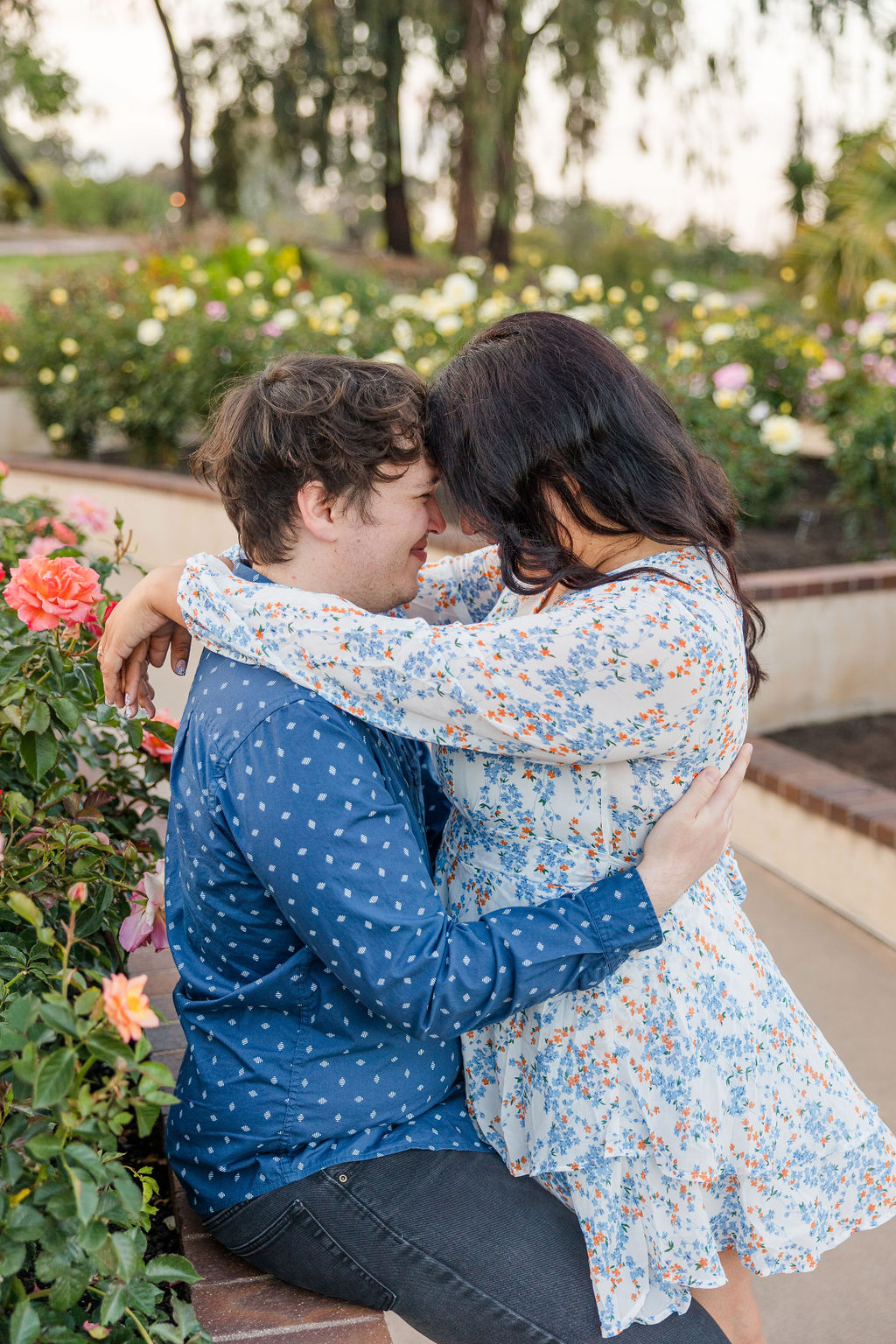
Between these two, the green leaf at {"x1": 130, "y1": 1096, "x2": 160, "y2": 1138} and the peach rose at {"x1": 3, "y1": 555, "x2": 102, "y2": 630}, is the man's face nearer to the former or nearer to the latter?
the peach rose at {"x1": 3, "y1": 555, "x2": 102, "y2": 630}

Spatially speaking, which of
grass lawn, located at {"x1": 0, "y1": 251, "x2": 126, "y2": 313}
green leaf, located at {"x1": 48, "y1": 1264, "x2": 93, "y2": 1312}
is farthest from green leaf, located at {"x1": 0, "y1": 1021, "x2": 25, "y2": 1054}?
grass lawn, located at {"x1": 0, "y1": 251, "x2": 126, "y2": 313}

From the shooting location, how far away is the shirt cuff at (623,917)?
1347mm

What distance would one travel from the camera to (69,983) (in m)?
1.40

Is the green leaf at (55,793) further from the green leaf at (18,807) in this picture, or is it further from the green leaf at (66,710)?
the green leaf at (66,710)

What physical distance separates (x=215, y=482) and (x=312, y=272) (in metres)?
11.1

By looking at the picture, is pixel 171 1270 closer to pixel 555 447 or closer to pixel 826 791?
pixel 555 447

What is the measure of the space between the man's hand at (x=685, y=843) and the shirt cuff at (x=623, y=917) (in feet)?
0.04

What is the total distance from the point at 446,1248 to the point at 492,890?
406mm

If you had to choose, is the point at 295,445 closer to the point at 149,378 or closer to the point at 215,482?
the point at 215,482

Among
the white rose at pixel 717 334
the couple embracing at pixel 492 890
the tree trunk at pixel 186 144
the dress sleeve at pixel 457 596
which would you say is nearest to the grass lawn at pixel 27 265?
the tree trunk at pixel 186 144

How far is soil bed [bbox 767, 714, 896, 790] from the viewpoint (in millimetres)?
4109

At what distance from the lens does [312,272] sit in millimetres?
11953

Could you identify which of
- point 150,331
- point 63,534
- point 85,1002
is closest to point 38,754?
point 85,1002

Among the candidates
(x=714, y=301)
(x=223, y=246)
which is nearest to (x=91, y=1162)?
(x=714, y=301)
